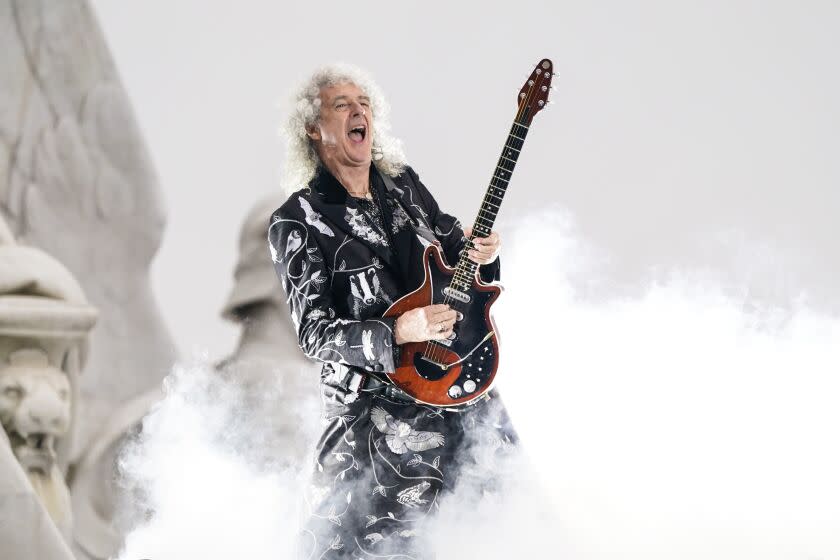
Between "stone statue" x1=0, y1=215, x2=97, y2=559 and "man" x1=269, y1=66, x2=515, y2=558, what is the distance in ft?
6.13

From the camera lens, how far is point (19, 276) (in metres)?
3.38

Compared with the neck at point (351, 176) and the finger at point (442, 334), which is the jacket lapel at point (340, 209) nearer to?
the neck at point (351, 176)

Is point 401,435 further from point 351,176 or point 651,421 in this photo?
point 651,421

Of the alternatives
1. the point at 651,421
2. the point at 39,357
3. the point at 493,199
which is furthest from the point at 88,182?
the point at 493,199

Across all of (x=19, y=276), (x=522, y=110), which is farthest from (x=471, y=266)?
(x=19, y=276)

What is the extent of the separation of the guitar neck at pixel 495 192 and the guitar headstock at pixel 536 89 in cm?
3

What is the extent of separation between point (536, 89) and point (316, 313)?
475 millimetres

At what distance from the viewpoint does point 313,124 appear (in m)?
1.80

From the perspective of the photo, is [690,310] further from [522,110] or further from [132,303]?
[132,303]

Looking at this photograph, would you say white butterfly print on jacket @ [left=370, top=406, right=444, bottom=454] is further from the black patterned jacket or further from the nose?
the nose

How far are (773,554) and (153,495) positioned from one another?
194 centimetres

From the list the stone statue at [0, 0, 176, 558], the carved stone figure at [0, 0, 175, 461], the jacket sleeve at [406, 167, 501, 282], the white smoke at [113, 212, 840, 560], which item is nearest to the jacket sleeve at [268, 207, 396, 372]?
the jacket sleeve at [406, 167, 501, 282]

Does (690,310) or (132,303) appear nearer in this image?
(690,310)

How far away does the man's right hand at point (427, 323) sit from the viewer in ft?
5.31
